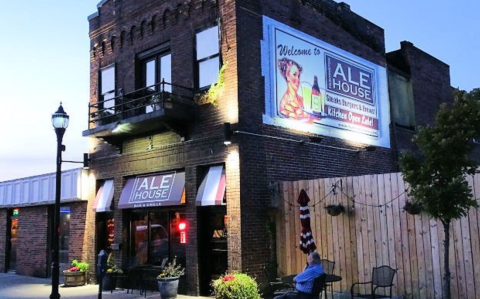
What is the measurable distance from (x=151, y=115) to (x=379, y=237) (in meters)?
6.45

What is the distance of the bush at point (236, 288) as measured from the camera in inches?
397

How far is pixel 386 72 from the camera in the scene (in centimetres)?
1702

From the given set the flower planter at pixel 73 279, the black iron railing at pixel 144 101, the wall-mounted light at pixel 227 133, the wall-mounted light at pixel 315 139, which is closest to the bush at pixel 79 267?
the flower planter at pixel 73 279

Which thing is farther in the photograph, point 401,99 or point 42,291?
point 401,99

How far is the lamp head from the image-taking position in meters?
11.1

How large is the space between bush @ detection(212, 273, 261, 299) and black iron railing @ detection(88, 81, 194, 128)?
4647mm

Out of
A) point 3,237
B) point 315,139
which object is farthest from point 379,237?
point 3,237

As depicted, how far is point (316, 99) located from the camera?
45.3 ft

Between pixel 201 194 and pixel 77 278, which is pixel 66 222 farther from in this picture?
pixel 201 194

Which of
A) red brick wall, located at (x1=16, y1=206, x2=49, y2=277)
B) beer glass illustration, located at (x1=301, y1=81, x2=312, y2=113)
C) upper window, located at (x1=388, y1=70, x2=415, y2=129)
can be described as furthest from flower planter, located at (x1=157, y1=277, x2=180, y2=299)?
upper window, located at (x1=388, y1=70, x2=415, y2=129)

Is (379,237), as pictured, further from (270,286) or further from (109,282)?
(109,282)

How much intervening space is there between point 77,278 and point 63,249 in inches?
177

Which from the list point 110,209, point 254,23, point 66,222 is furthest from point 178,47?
point 66,222

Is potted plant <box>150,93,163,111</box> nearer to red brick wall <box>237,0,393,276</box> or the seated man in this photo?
red brick wall <box>237,0,393,276</box>
